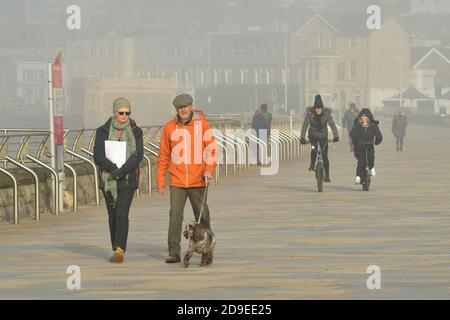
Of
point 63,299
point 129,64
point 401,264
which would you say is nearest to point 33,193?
point 401,264

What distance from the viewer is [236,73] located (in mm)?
176250

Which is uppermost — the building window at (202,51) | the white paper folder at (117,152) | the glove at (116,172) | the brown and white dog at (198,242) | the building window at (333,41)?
the building window at (333,41)

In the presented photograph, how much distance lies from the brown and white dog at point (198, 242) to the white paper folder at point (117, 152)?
3.78 ft

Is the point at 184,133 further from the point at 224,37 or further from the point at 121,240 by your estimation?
the point at 224,37

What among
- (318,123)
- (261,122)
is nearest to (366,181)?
(318,123)

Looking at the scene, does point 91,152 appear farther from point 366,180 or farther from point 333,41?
point 333,41

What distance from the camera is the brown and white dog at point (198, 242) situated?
1451 cm

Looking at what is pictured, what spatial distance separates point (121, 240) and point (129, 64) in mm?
183663

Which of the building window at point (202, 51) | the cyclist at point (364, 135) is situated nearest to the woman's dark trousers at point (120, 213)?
the cyclist at point (364, 135)

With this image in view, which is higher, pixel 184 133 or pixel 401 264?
pixel 184 133

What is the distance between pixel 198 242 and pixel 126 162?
1252 millimetres

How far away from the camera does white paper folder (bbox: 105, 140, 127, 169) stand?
50.2ft

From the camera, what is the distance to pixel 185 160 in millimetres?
14984

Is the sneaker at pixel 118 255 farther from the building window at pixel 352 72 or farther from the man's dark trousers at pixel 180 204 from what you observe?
the building window at pixel 352 72
